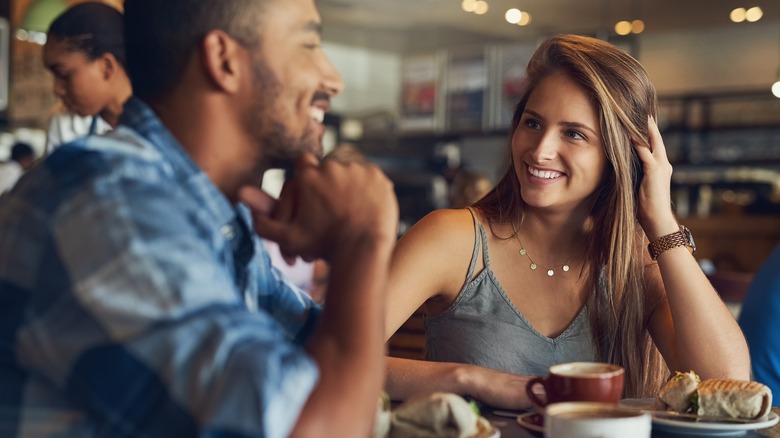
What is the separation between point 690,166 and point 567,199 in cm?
876

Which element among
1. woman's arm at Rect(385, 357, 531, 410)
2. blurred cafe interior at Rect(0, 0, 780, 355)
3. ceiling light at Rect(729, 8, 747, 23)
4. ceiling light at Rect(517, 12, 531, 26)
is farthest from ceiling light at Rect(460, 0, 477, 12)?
woman's arm at Rect(385, 357, 531, 410)

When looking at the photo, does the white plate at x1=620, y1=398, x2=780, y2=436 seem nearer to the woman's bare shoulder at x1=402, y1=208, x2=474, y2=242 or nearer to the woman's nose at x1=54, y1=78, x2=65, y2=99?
the woman's bare shoulder at x1=402, y1=208, x2=474, y2=242

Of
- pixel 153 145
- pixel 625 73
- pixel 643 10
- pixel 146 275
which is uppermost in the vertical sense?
pixel 643 10

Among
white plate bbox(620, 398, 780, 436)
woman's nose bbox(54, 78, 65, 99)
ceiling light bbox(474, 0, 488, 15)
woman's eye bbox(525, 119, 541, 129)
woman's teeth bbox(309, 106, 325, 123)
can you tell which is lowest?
white plate bbox(620, 398, 780, 436)

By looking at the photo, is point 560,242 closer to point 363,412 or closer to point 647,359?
point 647,359

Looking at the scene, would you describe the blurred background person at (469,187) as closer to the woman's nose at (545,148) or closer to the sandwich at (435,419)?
the woman's nose at (545,148)

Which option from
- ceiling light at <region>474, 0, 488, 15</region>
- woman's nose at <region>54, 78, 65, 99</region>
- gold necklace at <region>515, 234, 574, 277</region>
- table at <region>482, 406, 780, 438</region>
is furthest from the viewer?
ceiling light at <region>474, 0, 488, 15</region>

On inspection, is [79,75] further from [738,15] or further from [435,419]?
[738,15]

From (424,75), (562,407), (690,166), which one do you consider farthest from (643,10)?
(562,407)

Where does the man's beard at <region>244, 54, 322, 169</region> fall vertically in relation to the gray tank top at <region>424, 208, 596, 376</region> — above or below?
above

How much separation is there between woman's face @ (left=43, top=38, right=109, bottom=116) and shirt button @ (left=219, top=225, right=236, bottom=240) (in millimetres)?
2227

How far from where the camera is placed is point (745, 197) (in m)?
9.34

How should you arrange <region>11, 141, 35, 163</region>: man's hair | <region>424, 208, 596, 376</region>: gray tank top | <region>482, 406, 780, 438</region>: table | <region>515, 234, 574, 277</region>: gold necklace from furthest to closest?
<region>11, 141, 35, 163</region>: man's hair → <region>515, 234, 574, 277</region>: gold necklace → <region>424, 208, 596, 376</region>: gray tank top → <region>482, 406, 780, 438</region>: table

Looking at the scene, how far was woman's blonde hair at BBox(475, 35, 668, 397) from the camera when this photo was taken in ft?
6.46
